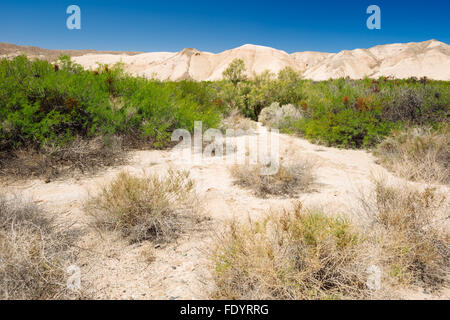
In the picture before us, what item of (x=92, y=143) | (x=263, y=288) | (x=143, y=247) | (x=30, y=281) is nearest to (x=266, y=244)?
(x=263, y=288)

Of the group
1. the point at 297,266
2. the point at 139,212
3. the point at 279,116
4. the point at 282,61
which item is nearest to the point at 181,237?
the point at 139,212

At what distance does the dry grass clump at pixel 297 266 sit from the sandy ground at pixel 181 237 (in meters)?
0.27

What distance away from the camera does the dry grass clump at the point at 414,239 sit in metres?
2.13

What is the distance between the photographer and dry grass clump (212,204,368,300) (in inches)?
74.1

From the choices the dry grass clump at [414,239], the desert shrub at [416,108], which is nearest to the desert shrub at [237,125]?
the desert shrub at [416,108]

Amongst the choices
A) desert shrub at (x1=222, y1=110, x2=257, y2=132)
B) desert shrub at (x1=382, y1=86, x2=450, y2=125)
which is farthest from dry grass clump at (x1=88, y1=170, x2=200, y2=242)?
desert shrub at (x1=382, y1=86, x2=450, y2=125)

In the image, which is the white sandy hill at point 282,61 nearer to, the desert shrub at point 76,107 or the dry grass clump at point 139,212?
the desert shrub at point 76,107

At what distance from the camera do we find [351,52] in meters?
77.1

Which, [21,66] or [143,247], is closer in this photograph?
[143,247]

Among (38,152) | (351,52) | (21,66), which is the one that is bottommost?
(38,152)

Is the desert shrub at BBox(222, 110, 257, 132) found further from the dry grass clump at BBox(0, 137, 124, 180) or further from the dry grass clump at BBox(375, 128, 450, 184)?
the dry grass clump at BBox(375, 128, 450, 184)

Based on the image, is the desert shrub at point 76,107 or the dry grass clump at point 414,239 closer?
the dry grass clump at point 414,239
